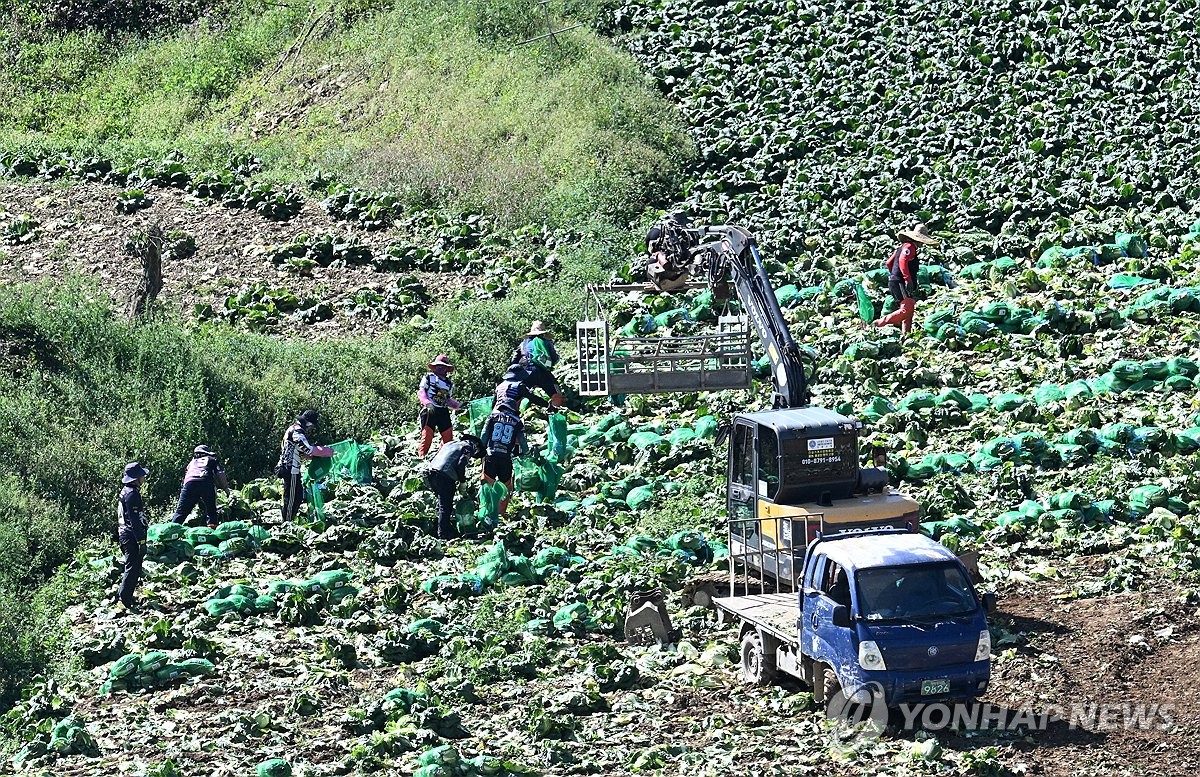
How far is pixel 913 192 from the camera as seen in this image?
29859mm

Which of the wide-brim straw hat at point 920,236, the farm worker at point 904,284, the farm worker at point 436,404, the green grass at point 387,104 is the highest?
the green grass at point 387,104

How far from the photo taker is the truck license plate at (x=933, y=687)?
1224 cm

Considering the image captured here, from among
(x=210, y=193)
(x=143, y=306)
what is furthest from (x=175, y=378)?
(x=210, y=193)

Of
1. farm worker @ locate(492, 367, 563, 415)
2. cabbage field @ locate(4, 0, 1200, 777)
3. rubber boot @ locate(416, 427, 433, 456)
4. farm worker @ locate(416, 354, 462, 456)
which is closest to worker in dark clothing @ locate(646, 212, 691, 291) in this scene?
farm worker @ locate(492, 367, 563, 415)

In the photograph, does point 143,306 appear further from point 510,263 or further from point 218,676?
point 218,676

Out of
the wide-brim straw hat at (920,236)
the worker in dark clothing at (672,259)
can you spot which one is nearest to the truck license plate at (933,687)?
the worker in dark clothing at (672,259)

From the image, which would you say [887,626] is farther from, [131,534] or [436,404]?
[436,404]

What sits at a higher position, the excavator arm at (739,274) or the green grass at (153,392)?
the excavator arm at (739,274)

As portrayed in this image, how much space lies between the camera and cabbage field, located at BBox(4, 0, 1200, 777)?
12.9m

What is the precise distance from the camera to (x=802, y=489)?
15.1 meters

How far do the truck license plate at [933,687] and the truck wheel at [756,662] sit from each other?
179 centimetres

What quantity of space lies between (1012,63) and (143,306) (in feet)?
61.3

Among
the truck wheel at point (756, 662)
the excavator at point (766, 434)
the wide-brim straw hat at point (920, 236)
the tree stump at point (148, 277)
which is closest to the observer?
the truck wheel at point (756, 662)

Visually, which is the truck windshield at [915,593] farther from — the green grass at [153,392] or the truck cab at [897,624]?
the green grass at [153,392]
